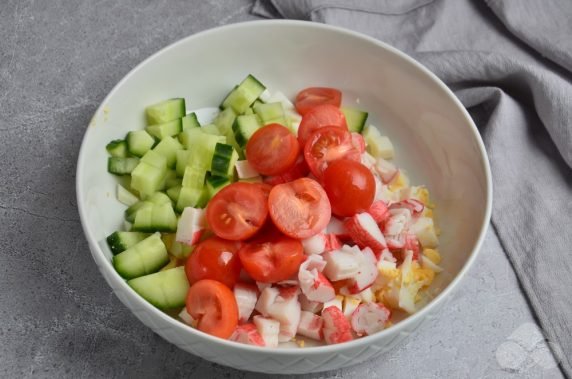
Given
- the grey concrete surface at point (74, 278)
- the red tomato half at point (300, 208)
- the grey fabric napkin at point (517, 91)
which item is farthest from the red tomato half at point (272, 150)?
the grey fabric napkin at point (517, 91)

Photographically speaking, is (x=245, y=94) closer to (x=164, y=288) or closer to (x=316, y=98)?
(x=316, y=98)

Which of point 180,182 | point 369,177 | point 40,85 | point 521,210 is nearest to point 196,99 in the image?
point 180,182

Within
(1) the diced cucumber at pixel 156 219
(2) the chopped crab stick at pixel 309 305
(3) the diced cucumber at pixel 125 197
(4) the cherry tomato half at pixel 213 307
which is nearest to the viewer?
(4) the cherry tomato half at pixel 213 307

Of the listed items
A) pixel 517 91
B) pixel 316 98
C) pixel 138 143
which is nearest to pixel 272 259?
pixel 138 143

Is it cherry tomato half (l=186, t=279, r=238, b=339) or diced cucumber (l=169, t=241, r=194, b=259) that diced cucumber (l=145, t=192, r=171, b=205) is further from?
cherry tomato half (l=186, t=279, r=238, b=339)

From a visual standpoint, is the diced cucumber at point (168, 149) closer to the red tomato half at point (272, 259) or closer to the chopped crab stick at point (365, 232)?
the red tomato half at point (272, 259)

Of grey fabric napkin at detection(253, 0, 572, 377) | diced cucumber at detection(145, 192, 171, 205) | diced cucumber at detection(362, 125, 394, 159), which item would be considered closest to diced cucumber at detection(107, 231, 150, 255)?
diced cucumber at detection(145, 192, 171, 205)

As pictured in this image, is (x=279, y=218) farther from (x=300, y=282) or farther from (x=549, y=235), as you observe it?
(x=549, y=235)
